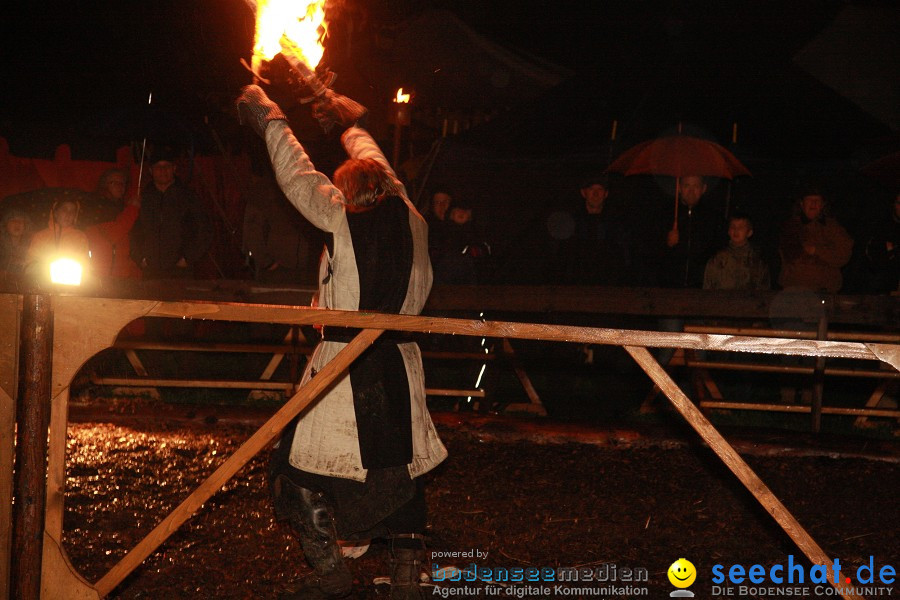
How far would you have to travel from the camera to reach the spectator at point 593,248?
23.6 ft

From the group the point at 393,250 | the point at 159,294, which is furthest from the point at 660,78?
the point at 393,250

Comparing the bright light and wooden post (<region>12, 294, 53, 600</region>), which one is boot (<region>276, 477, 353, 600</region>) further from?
the bright light

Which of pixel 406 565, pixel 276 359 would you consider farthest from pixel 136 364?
pixel 406 565

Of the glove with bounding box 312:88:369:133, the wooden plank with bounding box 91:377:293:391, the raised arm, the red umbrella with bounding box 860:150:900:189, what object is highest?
the red umbrella with bounding box 860:150:900:189

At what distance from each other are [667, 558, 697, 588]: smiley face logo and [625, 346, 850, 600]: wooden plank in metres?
1.08

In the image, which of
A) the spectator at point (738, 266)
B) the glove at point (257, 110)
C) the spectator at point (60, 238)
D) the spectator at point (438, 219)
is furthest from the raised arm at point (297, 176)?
the spectator at point (738, 266)

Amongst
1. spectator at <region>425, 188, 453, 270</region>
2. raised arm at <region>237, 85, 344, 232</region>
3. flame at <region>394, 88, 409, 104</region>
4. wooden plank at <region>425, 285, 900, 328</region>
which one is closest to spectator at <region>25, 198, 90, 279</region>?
spectator at <region>425, 188, 453, 270</region>

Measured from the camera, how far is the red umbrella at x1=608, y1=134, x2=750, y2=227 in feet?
24.1

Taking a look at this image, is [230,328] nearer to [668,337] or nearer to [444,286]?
[444,286]

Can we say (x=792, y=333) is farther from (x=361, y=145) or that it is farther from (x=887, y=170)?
(x=361, y=145)

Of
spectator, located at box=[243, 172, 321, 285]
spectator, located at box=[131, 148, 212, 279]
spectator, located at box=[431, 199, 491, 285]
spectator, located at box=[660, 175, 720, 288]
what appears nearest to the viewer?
spectator, located at box=[660, 175, 720, 288]

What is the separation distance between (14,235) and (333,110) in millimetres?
5197

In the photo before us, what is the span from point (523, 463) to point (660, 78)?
14.1 feet

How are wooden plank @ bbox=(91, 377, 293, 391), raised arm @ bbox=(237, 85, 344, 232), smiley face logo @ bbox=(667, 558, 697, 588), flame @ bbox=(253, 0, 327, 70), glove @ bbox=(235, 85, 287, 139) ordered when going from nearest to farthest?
1. raised arm @ bbox=(237, 85, 344, 232)
2. glove @ bbox=(235, 85, 287, 139)
3. smiley face logo @ bbox=(667, 558, 697, 588)
4. flame @ bbox=(253, 0, 327, 70)
5. wooden plank @ bbox=(91, 377, 293, 391)
